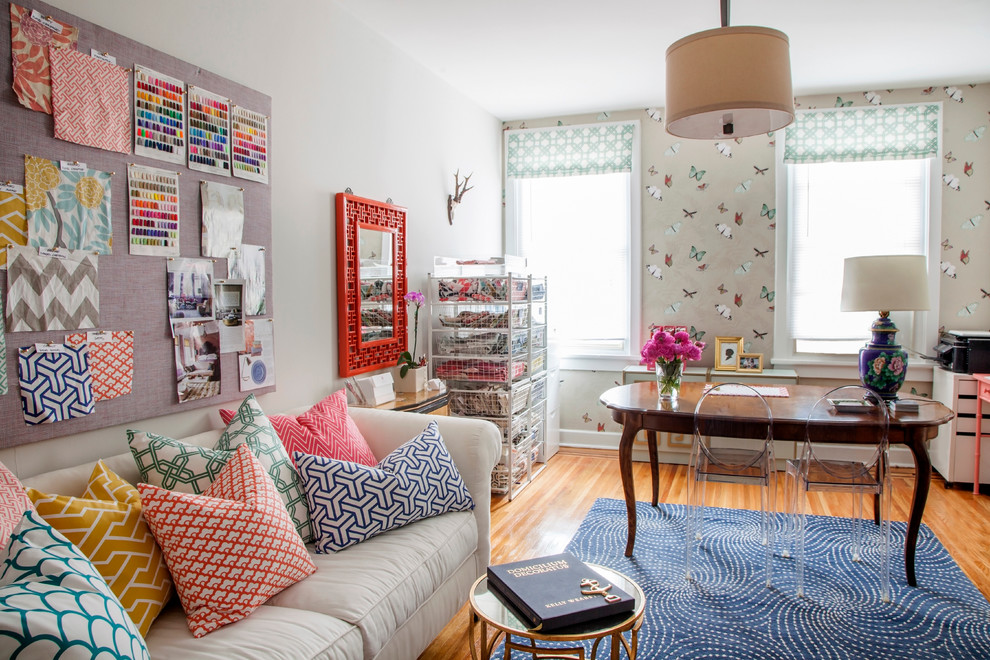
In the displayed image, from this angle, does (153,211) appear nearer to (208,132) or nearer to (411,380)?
(208,132)

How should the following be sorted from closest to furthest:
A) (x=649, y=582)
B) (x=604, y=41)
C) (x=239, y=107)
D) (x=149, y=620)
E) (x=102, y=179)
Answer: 1. (x=149, y=620)
2. (x=102, y=179)
3. (x=239, y=107)
4. (x=649, y=582)
5. (x=604, y=41)

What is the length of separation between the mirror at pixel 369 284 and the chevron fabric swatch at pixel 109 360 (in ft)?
3.85

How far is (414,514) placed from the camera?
225cm

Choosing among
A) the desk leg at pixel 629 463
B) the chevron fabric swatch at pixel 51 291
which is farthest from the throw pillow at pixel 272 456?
the desk leg at pixel 629 463

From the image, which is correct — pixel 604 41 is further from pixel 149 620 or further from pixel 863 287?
pixel 149 620

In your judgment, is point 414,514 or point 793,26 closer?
point 414,514

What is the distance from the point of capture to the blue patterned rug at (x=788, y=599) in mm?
2332

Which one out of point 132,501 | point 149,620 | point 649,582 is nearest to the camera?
point 149,620

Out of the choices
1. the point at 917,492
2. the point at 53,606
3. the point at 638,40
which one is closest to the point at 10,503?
the point at 53,606

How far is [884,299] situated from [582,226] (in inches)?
95.6

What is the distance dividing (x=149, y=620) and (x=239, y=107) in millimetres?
1832

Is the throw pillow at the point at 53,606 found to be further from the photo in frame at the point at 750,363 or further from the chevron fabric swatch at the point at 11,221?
the photo in frame at the point at 750,363

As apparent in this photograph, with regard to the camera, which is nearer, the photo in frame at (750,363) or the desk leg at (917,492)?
the desk leg at (917,492)

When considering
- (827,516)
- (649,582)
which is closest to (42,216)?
(649,582)
